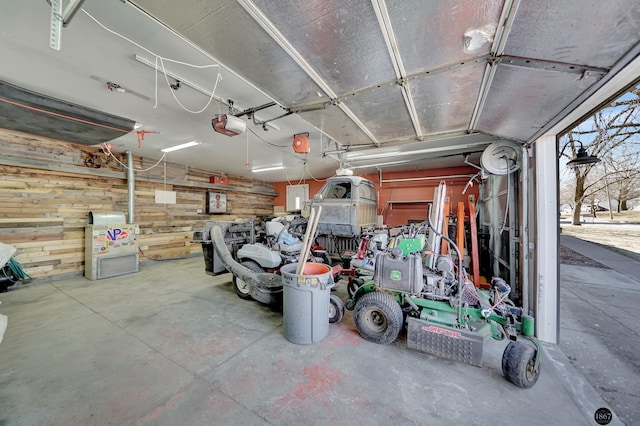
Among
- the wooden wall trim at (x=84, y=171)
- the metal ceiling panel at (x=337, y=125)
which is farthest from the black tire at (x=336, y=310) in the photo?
the wooden wall trim at (x=84, y=171)

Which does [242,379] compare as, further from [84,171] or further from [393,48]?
[84,171]

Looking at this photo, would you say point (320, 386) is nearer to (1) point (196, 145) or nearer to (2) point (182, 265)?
(1) point (196, 145)

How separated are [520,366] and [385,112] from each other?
8.85ft

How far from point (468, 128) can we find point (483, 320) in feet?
7.65

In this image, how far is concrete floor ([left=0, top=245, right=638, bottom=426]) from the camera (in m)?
1.64

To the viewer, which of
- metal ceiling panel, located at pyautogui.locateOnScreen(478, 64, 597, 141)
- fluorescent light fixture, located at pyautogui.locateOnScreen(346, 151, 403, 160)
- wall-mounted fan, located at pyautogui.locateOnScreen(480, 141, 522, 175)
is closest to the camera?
metal ceiling panel, located at pyautogui.locateOnScreen(478, 64, 597, 141)

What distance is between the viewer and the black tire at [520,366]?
1884mm

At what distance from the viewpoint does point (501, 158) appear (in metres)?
3.39

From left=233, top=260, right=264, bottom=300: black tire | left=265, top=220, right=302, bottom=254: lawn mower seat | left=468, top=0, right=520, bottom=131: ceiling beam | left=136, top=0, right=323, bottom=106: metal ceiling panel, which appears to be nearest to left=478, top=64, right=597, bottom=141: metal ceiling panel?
left=468, top=0, right=520, bottom=131: ceiling beam

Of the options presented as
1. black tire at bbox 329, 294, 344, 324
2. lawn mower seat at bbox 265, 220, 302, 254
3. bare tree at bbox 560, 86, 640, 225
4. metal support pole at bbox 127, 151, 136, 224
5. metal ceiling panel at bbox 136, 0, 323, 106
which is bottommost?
black tire at bbox 329, 294, 344, 324

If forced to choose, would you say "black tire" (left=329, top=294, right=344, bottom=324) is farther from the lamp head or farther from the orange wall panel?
the orange wall panel

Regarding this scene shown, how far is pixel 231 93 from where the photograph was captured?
2.77 m

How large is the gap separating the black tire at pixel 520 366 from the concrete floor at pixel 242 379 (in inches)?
2.9

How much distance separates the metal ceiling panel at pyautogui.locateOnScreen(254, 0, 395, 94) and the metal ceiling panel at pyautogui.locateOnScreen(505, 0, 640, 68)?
780 mm
